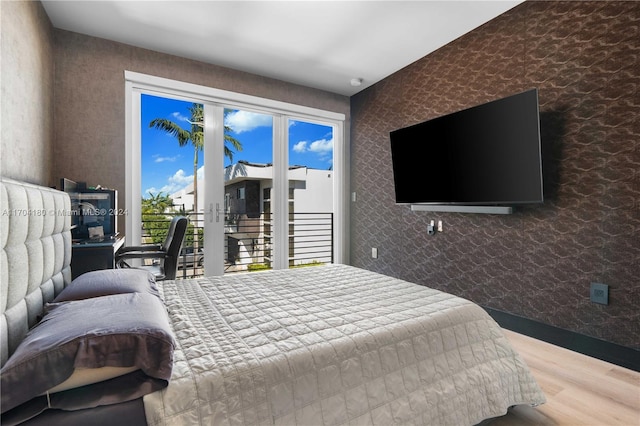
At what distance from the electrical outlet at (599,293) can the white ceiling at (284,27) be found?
2275mm

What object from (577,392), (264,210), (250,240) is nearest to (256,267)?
(250,240)

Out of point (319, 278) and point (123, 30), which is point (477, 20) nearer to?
point (319, 278)

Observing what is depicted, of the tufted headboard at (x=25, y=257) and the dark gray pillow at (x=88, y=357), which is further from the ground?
the tufted headboard at (x=25, y=257)

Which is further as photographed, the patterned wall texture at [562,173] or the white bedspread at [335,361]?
the patterned wall texture at [562,173]

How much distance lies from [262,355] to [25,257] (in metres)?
0.96

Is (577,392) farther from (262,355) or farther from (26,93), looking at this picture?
(26,93)

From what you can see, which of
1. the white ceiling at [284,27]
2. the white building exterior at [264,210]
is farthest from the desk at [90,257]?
the white ceiling at [284,27]

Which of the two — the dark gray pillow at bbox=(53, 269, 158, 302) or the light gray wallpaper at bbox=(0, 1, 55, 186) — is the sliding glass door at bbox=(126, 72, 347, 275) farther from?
the dark gray pillow at bbox=(53, 269, 158, 302)

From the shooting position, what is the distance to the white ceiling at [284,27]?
2.63 metres

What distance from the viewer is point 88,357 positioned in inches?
34.8

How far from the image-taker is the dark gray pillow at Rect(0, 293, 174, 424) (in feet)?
2.69

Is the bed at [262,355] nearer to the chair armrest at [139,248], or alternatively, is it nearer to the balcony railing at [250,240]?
the chair armrest at [139,248]

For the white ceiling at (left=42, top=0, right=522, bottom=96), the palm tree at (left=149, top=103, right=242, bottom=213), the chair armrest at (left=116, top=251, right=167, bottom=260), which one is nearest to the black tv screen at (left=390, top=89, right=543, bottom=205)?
the white ceiling at (left=42, top=0, right=522, bottom=96)

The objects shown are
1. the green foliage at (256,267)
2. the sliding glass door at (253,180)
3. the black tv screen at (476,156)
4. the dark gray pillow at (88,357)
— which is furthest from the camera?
the green foliage at (256,267)
